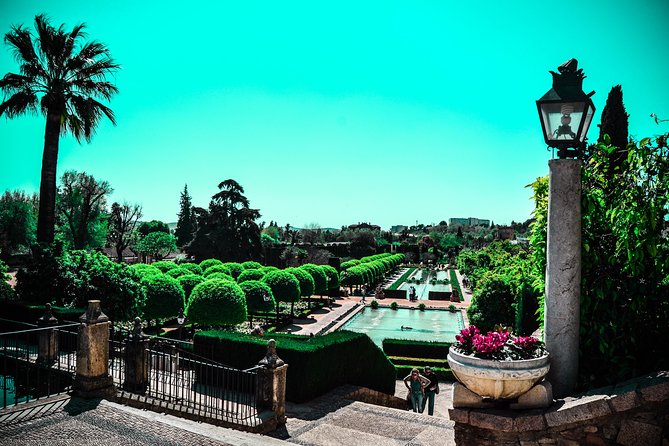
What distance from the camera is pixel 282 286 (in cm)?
2805

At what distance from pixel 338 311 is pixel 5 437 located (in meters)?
28.9

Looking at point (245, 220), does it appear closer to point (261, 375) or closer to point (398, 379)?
point (398, 379)

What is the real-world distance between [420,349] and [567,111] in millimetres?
16715

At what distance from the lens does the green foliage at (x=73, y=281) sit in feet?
49.1

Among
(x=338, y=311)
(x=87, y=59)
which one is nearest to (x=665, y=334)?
(x=87, y=59)

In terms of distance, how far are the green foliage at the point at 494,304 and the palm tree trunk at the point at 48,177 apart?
18037 millimetres

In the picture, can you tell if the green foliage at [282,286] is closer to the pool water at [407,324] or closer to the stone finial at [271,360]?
the pool water at [407,324]

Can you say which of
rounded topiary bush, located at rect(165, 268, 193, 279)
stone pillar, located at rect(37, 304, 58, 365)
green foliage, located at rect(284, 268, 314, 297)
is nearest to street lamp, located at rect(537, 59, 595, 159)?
stone pillar, located at rect(37, 304, 58, 365)

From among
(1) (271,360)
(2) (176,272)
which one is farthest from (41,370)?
(2) (176,272)

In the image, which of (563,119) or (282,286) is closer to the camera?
(563,119)

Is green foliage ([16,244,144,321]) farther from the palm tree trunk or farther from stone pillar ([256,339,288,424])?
stone pillar ([256,339,288,424])

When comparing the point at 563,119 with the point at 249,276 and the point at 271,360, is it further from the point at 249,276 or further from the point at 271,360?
the point at 249,276

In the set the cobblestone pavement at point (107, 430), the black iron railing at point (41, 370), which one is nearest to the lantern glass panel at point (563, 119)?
the cobblestone pavement at point (107, 430)

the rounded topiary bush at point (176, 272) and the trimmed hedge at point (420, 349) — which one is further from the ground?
the rounded topiary bush at point (176, 272)
